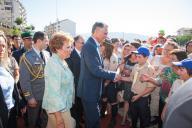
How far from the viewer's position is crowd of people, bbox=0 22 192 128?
3208mm

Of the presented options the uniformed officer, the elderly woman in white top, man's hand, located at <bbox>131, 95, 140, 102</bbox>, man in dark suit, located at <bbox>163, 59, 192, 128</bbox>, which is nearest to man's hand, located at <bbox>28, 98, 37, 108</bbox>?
the uniformed officer

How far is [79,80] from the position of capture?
4.22 m

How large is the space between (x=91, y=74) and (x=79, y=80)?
0.95 ft

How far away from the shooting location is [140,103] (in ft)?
15.2

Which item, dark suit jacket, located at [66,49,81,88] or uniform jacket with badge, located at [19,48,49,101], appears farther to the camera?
dark suit jacket, located at [66,49,81,88]

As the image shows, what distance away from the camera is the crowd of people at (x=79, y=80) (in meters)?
3.21

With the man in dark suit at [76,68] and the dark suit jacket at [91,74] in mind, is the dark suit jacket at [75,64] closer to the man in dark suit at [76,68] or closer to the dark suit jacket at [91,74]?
the man in dark suit at [76,68]

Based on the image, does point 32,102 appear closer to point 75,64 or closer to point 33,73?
point 33,73

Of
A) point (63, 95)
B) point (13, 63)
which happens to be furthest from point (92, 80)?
point (13, 63)

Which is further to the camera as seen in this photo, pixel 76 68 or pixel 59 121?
pixel 76 68

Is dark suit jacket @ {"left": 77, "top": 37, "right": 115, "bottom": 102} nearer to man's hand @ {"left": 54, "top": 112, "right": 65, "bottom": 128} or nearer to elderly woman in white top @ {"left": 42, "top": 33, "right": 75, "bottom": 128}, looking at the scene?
elderly woman in white top @ {"left": 42, "top": 33, "right": 75, "bottom": 128}

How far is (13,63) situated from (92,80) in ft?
4.97

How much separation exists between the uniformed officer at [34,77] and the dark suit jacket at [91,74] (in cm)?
74

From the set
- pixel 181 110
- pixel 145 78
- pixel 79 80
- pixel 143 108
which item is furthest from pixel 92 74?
pixel 181 110
